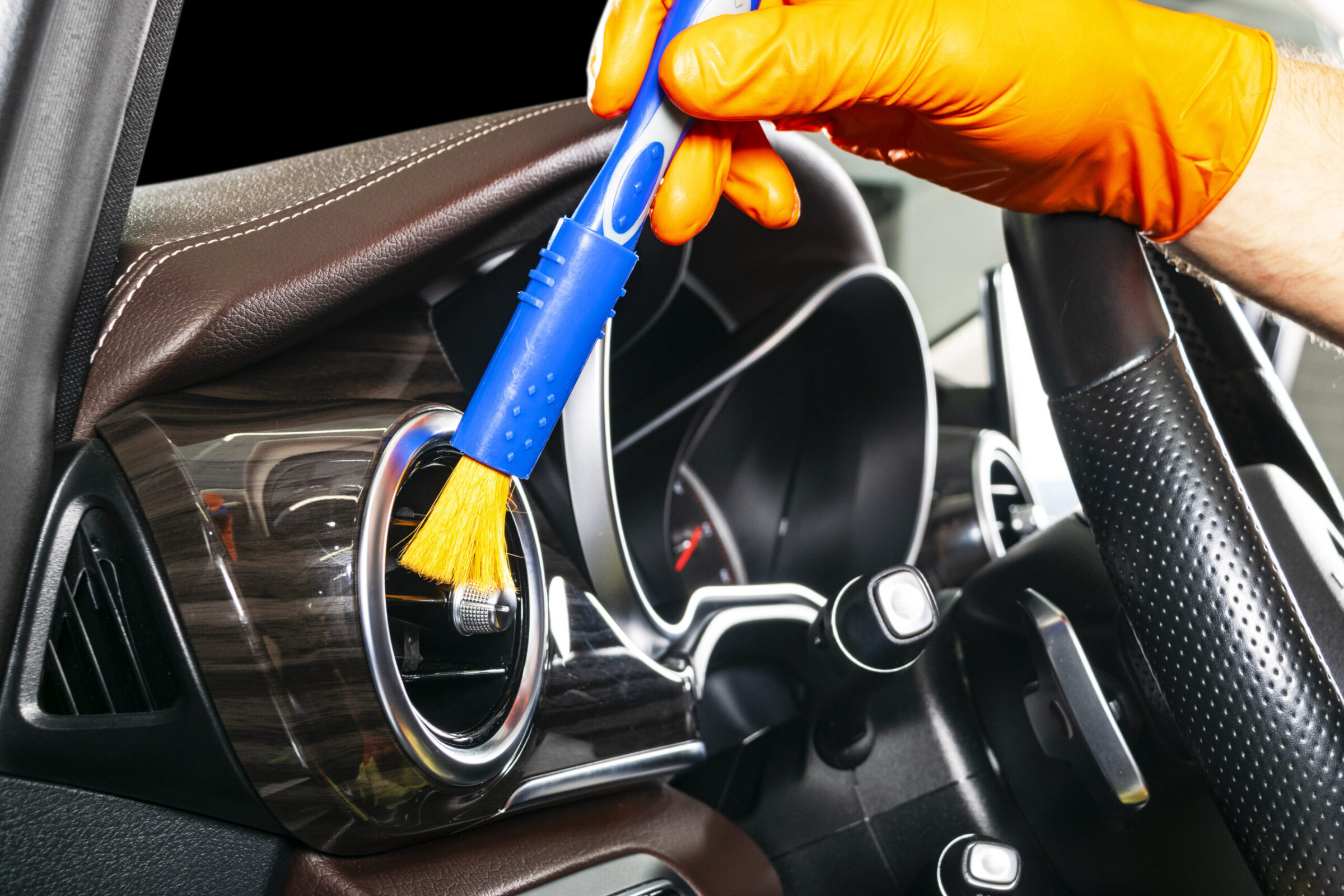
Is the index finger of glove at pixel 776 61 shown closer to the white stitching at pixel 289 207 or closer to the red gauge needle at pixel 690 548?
the white stitching at pixel 289 207

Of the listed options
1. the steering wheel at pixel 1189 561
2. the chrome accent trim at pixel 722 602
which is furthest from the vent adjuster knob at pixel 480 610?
the steering wheel at pixel 1189 561

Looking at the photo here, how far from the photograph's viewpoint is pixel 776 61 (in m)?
0.63

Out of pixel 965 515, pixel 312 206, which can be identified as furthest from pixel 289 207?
pixel 965 515

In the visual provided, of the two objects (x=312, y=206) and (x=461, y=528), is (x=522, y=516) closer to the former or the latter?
(x=461, y=528)

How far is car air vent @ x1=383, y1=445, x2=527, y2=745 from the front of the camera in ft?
1.78

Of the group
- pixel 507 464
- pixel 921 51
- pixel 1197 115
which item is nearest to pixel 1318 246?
pixel 1197 115

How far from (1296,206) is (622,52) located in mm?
545

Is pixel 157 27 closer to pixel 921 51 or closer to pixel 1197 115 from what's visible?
pixel 921 51

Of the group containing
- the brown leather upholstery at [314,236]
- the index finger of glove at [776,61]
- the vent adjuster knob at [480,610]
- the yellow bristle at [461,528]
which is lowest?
the vent adjuster knob at [480,610]

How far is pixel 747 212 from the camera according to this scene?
2.56 ft

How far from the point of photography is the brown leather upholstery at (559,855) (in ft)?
1.75

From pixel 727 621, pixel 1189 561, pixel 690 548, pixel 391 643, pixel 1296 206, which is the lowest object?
pixel 690 548

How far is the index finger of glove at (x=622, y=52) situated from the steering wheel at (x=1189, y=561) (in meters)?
0.35

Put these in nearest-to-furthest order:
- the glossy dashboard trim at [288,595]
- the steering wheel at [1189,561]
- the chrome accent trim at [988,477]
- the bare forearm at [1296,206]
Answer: the glossy dashboard trim at [288,595] < the steering wheel at [1189,561] < the bare forearm at [1296,206] < the chrome accent trim at [988,477]
